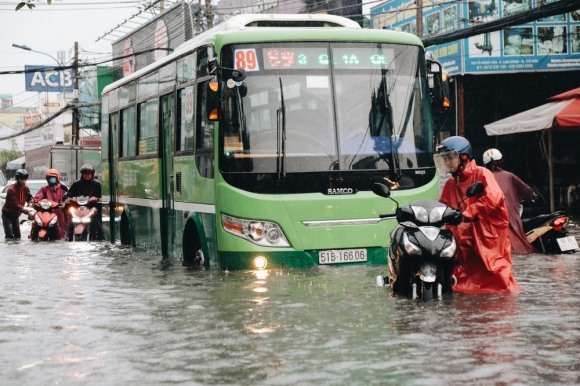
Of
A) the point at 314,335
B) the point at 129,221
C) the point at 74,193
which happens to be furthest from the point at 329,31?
the point at 74,193

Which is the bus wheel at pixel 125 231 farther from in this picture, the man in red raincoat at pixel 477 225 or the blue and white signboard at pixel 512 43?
the blue and white signboard at pixel 512 43

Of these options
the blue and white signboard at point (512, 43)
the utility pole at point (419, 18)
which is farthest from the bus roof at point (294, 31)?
the blue and white signboard at point (512, 43)

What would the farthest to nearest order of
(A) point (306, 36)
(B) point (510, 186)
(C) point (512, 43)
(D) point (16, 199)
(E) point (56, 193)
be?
(C) point (512, 43)
(D) point (16, 199)
(E) point (56, 193)
(B) point (510, 186)
(A) point (306, 36)

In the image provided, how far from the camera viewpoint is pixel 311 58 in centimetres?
1180

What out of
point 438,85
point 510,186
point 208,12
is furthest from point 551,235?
point 208,12

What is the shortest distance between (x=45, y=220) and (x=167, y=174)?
7231 millimetres

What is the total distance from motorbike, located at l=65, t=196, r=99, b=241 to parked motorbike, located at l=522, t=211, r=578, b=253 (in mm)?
8576

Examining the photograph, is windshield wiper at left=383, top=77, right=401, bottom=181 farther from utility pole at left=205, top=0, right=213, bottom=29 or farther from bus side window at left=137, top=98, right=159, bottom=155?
utility pole at left=205, top=0, right=213, bottom=29

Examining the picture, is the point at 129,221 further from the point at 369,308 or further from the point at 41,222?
the point at 369,308

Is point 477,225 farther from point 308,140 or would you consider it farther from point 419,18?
point 419,18

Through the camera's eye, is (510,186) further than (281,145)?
Yes

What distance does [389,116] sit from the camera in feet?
38.7

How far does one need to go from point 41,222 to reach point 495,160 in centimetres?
1000

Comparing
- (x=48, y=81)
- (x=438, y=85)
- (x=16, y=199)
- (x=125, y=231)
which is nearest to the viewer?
(x=438, y=85)
